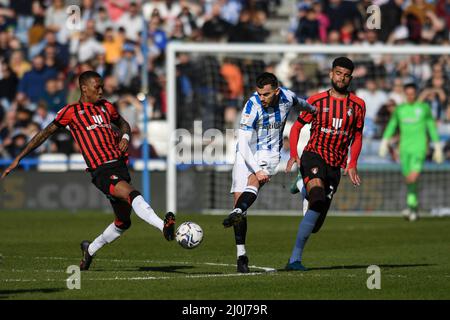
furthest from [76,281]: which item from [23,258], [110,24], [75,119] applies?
[110,24]

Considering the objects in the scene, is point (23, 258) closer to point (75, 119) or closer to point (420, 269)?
point (75, 119)

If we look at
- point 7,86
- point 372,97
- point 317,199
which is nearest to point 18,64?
point 7,86

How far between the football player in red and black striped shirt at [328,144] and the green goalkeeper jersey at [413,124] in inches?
386

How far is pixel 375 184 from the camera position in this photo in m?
23.9

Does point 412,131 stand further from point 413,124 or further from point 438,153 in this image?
point 438,153

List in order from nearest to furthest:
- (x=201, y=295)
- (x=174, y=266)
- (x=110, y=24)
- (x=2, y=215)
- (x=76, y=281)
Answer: (x=201, y=295), (x=76, y=281), (x=174, y=266), (x=2, y=215), (x=110, y=24)

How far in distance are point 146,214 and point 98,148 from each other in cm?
103

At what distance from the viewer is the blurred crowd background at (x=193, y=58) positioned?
2495 cm

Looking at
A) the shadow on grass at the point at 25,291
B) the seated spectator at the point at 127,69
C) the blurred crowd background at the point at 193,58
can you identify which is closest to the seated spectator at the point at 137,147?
the blurred crowd background at the point at 193,58

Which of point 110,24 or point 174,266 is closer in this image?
point 174,266

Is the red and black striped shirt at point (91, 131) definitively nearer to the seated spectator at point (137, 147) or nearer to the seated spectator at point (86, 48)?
the seated spectator at point (137, 147)

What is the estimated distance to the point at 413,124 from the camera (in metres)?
22.6

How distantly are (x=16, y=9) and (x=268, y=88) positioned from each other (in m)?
17.2

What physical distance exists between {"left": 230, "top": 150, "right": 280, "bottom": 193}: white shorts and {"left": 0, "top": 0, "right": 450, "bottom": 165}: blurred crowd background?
11.6 meters
